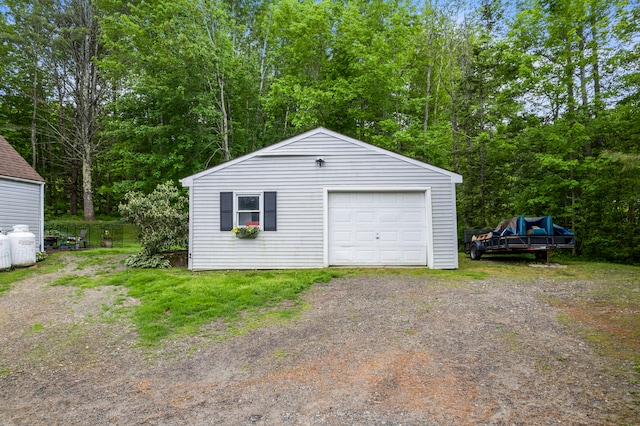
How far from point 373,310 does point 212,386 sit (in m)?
2.92

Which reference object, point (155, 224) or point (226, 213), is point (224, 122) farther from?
point (226, 213)

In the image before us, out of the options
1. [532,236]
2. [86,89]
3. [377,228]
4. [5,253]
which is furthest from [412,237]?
[86,89]

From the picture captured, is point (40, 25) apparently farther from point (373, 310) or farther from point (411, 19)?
point (373, 310)

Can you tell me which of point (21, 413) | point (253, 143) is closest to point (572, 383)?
point (21, 413)

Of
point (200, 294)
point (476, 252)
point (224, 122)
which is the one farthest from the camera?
point (224, 122)

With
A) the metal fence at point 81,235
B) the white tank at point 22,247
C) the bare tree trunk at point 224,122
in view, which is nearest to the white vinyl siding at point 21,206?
the white tank at point 22,247

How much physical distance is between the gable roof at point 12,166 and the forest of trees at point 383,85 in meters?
4.46

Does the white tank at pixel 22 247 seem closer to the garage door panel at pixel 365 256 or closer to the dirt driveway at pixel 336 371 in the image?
the dirt driveway at pixel 336 371

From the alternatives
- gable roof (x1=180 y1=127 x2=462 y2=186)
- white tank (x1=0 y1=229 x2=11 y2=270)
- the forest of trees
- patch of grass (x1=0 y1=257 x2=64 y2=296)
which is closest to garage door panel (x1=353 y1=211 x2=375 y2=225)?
gable roof (x1=180 y1=127 x2=462 y2=186)

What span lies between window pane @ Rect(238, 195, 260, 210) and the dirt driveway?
4.43 meters

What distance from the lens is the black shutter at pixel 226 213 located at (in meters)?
9.72

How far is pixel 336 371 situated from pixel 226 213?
6.83m

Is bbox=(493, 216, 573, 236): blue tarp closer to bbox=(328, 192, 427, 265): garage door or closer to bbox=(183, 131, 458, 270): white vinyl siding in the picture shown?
bbox=(183, 131, 458, 270): white vinyl siding

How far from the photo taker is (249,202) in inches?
388
